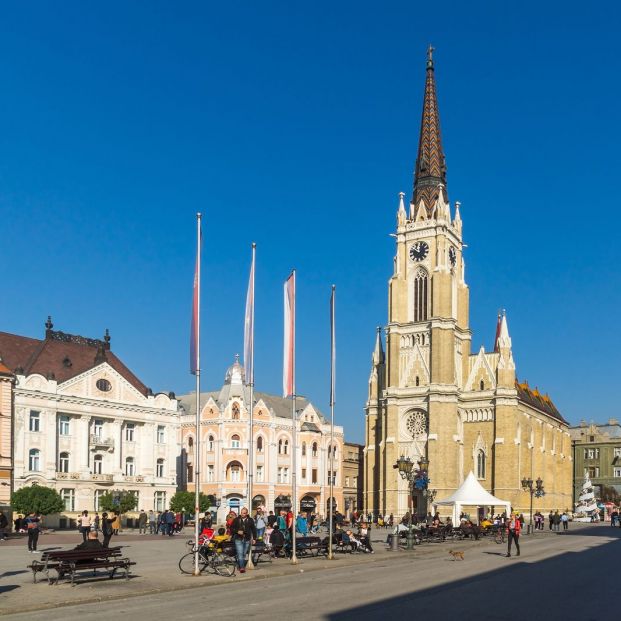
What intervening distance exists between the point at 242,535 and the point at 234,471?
62.8 metres

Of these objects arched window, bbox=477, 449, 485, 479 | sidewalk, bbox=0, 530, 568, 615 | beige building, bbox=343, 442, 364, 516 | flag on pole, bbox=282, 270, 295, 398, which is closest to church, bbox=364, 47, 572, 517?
arched window, bbox=477, 449, 485, 479

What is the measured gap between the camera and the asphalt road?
1700cm

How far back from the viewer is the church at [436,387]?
9019 centimetres

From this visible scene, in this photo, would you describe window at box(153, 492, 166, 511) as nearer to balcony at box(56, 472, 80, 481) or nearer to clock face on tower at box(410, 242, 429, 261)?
balcony at box(56, 472, 80, 481)

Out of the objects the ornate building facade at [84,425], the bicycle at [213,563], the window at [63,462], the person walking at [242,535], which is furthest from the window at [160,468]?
the person walking at [242,535]

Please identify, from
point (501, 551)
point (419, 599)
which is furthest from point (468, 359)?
point (419, 599)

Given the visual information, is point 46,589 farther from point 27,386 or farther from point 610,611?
point 27,386

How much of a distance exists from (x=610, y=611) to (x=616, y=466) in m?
120

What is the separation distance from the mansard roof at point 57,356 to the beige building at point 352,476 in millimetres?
40882

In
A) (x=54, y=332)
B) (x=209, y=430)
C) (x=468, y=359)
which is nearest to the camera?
(x=54, y=332)

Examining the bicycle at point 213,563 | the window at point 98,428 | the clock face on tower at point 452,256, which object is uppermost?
the clock face on tower at point 452,256

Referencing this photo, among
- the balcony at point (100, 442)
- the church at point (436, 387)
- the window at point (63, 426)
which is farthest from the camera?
the church at point (436, 387)

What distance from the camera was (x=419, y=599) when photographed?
19.5 m

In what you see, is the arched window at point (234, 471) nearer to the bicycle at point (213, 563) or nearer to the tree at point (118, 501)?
the tree at point (118, 501)
